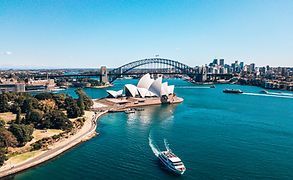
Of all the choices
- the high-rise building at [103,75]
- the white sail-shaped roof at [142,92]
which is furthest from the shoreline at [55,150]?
the high-rise building at [103,75]

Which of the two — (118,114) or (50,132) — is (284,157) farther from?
(118,114)

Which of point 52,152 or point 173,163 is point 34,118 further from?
point 173,163

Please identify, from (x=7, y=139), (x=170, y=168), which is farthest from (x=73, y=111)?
(x=170, y=168)

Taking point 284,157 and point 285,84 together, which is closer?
point 284,157

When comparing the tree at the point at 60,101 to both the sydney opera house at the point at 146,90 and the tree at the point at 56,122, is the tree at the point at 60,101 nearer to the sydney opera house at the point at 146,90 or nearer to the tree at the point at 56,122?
the tree at the point at 56,122

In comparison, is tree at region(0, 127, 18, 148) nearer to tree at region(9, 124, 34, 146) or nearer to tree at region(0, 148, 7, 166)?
tree at region(9, 124, 34, 146)

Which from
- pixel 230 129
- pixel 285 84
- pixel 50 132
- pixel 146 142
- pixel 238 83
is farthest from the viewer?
pixel 238 83

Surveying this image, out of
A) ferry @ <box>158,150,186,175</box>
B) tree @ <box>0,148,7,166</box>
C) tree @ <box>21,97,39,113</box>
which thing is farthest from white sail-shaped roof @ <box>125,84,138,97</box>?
tree @ <box>0,148,7,166</box>

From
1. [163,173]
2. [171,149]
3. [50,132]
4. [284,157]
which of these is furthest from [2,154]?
[284,157]

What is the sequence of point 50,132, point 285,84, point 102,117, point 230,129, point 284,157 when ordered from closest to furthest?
1. point 284,157
2. point 50,132
3. point 230,129
4. point 102,117
5. point 285,84
